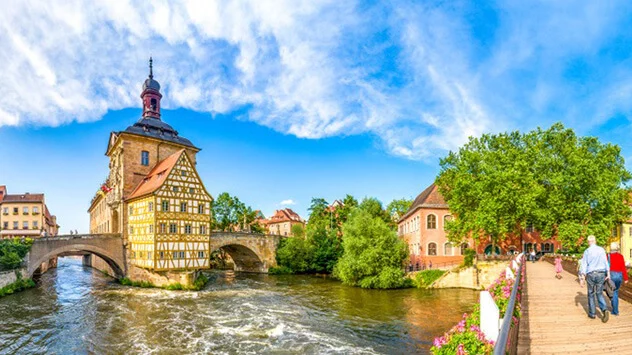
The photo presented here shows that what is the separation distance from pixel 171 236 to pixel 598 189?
30.5 metres

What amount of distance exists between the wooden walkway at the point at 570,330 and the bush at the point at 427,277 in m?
20.4

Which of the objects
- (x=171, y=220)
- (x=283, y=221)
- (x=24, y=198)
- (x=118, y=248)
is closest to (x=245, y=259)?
(x=118, y=248)

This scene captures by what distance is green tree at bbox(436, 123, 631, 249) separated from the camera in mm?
27312

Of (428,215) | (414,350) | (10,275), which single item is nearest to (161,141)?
(10,275)

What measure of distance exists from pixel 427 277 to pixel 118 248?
24.4 metres

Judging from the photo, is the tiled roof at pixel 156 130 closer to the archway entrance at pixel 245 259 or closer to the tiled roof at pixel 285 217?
the archway entrance at pixel 245 259

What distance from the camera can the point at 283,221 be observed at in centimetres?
8188

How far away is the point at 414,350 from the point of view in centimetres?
1331

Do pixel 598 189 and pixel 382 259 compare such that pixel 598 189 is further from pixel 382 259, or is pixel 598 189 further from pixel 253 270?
pixel 253 270

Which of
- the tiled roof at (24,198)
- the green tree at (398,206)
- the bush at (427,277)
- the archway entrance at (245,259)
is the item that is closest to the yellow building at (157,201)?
the archway entrance at (245,259)

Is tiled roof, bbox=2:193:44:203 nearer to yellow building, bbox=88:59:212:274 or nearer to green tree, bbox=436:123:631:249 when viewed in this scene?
yellow building, bbox=88:59:212:274

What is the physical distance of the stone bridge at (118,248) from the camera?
27.7 metres

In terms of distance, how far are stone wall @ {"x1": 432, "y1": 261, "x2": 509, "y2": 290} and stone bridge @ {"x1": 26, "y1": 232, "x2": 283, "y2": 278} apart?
19.4 metres

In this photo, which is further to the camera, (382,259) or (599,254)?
(382,259)
